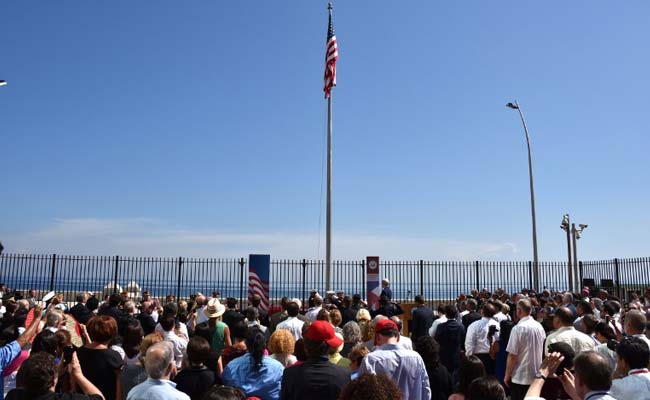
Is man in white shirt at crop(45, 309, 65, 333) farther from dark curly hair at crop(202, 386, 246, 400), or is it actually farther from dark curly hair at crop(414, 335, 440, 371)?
dark curly hair at crop(414, 335, 440, 371)

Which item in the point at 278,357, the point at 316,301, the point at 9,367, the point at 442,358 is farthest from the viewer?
the point at 316,301

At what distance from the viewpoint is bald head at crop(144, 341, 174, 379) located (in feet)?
13.3

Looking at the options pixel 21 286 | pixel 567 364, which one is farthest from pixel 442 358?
pixel 21 286

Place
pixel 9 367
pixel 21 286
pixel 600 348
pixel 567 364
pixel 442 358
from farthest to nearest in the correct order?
pixel 21 286
pixel 442 358
pixel 600 348
pixel 9 367
pixel 567 364

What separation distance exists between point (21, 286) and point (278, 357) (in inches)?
720

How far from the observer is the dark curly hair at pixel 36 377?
11.6 feet

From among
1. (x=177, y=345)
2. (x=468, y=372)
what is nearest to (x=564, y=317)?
(x=468, y=372)

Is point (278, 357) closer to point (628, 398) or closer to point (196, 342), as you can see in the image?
point (196, 342)

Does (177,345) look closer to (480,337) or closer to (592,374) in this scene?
(480,337)

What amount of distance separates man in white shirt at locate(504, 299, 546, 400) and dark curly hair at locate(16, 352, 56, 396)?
18.7 ft

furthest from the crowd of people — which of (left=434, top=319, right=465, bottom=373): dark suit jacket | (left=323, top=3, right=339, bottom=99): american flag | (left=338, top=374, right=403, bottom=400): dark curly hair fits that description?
(left=323, top=3, right=339, bottom=99): american flag

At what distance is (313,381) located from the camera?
14.4ft

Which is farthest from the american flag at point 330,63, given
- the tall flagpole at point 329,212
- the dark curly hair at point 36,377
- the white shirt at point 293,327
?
the dark curly hair at point 36,377

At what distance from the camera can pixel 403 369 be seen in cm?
496
